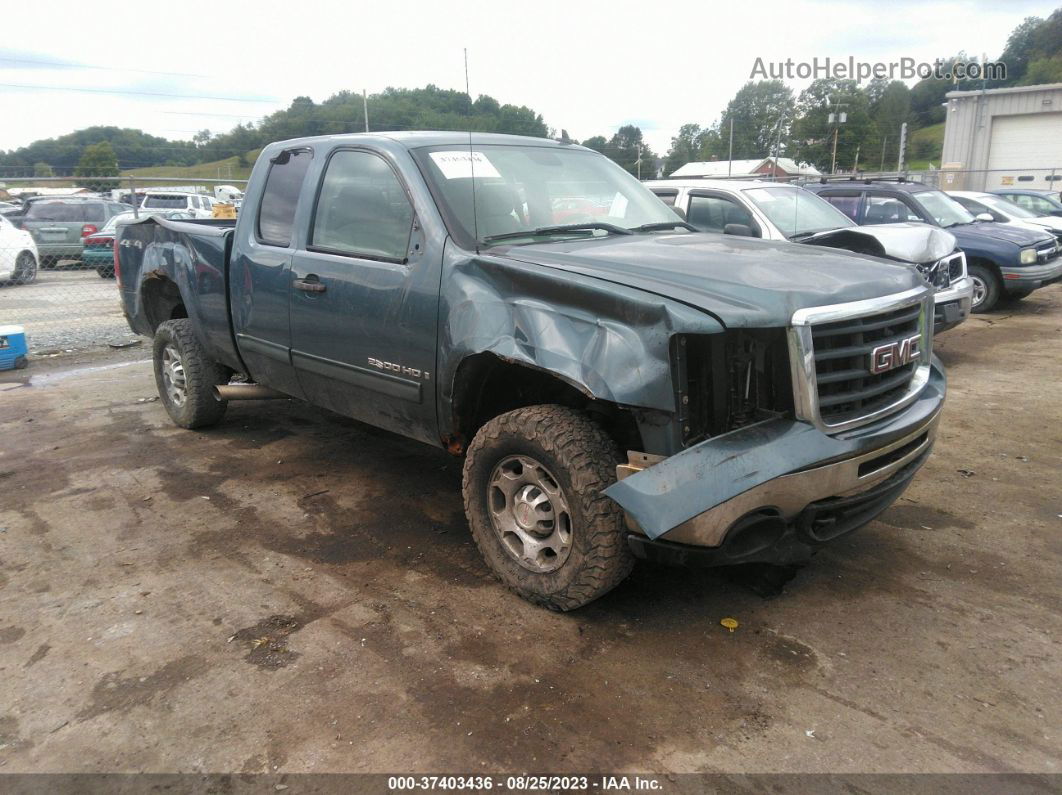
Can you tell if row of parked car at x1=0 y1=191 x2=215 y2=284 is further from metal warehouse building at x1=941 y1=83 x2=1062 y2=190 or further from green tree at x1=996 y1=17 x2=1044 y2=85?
green tree at x1=996 y1=17 x2=1044 y2=85

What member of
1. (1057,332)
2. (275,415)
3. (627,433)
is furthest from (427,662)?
(1057,332)

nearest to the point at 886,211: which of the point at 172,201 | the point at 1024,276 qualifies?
the point at 1024,276

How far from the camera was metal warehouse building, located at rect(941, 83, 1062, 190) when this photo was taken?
99.0ft

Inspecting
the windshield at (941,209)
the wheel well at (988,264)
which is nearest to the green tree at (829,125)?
the windshield at (941,209)

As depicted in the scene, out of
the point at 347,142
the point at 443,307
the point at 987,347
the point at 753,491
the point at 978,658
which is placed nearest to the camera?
the point at 753,491

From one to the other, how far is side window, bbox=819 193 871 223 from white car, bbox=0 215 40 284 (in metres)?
13.7

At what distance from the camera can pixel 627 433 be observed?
10.5 ft

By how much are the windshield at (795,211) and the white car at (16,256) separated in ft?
42.9

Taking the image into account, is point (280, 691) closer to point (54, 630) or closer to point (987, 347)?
point (54, 630)

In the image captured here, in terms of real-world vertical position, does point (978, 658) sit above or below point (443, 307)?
below

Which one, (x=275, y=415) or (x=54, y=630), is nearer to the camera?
(x=54, y=630)

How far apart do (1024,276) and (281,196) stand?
32.7 ft

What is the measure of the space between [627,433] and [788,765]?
132 centimetres

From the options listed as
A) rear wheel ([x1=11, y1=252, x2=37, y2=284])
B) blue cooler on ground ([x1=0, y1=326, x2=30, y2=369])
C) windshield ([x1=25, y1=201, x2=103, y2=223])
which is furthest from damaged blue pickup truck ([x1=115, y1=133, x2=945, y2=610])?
windshield ([x1=25, y1=201, x2=103, y2=223])
